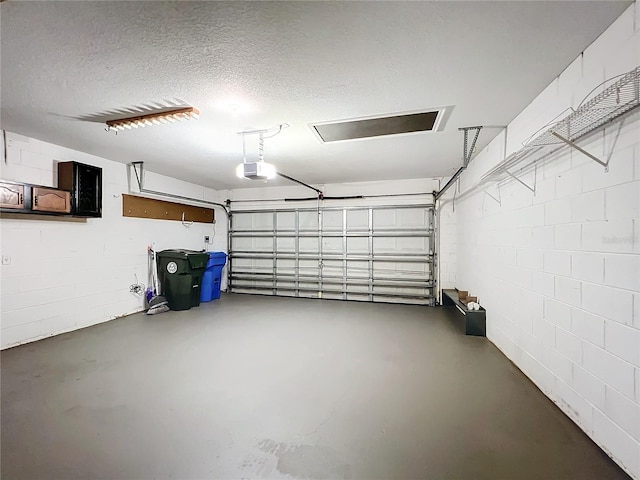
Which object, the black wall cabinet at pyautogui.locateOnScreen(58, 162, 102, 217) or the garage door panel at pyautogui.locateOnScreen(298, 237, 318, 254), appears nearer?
the black wall cabinet at pyautogui.locateOnScreen(58, 162, 102, 217)

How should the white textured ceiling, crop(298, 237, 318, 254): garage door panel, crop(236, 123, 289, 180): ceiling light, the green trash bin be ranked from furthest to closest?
crop(298, 237, 318, 254): garage door panel → the green trash bin → crop(236, 123, 289, 180): ceiling light → the white textured ceiling

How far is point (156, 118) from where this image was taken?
2.67 meters

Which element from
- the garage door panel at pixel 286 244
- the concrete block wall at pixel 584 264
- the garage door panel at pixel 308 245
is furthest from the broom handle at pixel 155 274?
the concrete block wall at pixel 584 264

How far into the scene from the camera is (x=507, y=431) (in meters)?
1.85

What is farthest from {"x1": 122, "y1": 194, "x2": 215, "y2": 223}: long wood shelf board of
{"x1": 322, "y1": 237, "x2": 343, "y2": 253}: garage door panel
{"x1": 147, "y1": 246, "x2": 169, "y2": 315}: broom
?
{"x1": 322, "y1": 237, "x2": 343, "y2": 253}: garage door panel

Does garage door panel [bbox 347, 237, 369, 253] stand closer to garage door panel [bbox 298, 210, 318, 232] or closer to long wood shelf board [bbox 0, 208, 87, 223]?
garage door panel [bbox 298, 210, 318, 232]

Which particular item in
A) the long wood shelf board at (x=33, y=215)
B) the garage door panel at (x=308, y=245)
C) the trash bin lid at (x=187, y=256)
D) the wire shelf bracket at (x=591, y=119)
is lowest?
the trash bin lid at (x=187, y=256)

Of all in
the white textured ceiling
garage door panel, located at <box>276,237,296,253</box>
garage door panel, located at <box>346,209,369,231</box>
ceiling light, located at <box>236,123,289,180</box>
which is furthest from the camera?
garage door panel, located at <box>276,237,296,253</box>

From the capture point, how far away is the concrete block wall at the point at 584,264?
150 centimetres

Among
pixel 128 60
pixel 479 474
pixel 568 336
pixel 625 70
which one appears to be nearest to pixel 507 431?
pixel 479 474

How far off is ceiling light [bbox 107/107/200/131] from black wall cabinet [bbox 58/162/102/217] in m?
1.34

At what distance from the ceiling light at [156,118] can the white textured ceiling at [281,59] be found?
0.50 ft

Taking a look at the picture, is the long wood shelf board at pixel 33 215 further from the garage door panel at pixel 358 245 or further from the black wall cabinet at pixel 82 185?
the garage door panel at pixel 358 245

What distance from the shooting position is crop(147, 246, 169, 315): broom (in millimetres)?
4879
